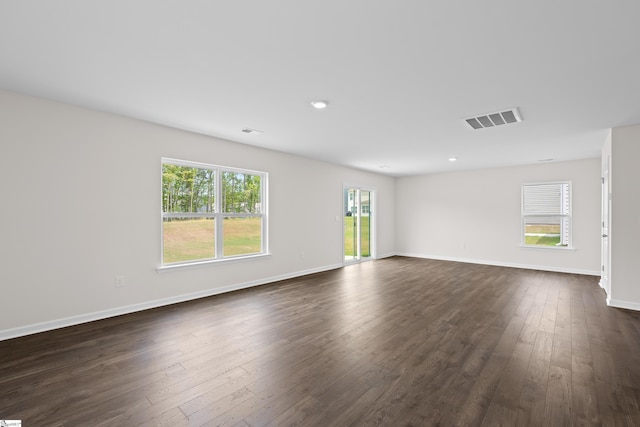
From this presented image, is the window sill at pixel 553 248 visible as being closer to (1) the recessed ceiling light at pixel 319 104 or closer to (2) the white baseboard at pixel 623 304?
(2) the white baseboard at pixel 623 304

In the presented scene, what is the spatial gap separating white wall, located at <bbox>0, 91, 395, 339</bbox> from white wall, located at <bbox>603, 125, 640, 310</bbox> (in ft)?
18.3

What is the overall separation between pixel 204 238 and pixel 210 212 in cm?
43

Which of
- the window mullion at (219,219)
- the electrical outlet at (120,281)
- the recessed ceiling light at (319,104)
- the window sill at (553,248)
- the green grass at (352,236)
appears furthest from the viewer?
the green grass at (352,236)

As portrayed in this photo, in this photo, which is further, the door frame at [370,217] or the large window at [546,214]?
the door frame at [370,217]

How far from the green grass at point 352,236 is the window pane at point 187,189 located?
3.72 m

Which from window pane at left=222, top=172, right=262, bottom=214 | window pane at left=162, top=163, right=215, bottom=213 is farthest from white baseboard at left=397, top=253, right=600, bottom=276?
window pane at left=162, top=163, right=215, bottom=213

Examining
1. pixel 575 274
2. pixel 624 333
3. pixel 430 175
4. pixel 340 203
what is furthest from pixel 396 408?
pixel 430 175

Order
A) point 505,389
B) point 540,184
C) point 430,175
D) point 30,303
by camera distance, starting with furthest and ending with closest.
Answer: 1. point 430,175
2. point 540,184
3. point 30,303
4. point 505,389

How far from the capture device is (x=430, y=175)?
28.3 ft

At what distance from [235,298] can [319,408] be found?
2.85 metres

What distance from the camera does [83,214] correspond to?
3439 millimetres

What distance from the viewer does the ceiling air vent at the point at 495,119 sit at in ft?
11.6

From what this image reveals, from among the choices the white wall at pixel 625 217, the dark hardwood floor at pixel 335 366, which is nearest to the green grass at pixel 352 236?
the dark hardwood floor at pixel 335 366

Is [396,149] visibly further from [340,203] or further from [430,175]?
[430,175]
